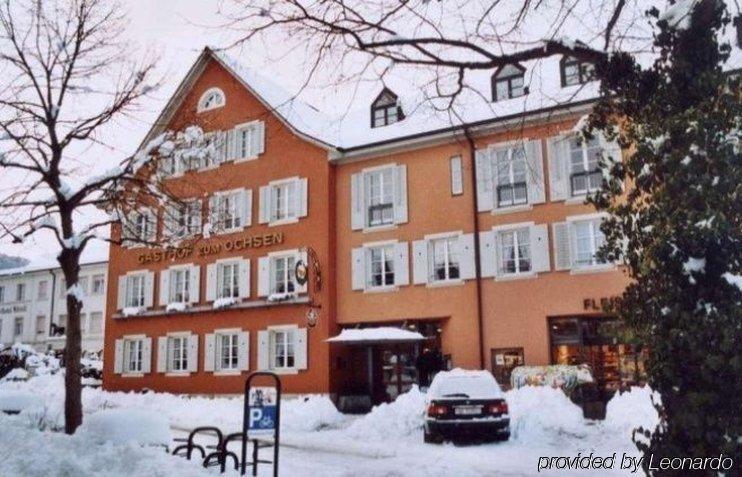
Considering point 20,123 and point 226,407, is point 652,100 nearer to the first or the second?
point 20,123

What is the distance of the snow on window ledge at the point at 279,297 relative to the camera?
1023 inches

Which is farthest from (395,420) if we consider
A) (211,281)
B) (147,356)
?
(147,356)

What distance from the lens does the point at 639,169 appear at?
6387mm

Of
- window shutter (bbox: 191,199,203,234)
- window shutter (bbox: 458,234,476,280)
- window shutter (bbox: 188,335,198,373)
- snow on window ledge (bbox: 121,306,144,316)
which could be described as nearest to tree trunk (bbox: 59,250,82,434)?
window shutter (bbox: 191,199,203,234)

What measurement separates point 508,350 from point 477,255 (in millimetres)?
3434

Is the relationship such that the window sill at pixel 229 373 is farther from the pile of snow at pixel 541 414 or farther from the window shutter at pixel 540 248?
the window shutter at pixel 540 248

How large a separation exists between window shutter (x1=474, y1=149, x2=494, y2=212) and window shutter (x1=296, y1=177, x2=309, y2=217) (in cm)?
701

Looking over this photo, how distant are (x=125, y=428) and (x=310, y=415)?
1175 centimetres

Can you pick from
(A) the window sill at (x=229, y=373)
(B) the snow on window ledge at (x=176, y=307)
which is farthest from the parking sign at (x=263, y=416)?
(B) the snow on window ledge at (x=176, y=307)

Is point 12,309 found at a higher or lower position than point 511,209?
lower

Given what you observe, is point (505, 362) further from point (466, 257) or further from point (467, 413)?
point (467, 413)

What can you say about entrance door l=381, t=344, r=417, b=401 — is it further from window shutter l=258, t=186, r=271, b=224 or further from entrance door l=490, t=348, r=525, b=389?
window shutter l=258, t=186, r=271, b=224

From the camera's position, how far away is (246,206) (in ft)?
92.8

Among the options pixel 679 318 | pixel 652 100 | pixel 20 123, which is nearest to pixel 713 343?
pixel 679 318
